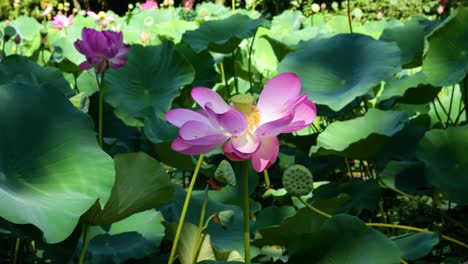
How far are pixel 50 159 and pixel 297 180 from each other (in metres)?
0.34

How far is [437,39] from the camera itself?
5.67ft

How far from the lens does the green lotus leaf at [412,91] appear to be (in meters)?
1.98

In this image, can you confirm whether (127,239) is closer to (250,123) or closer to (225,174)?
(225,174)

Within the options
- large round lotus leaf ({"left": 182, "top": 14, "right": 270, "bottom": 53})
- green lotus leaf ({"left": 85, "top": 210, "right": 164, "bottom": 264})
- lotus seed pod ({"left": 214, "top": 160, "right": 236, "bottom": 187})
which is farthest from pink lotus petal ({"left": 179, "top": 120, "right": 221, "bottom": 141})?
large round lotus leaf ({"left": 182, "top": 14, "right": 270, "bottom": 53})

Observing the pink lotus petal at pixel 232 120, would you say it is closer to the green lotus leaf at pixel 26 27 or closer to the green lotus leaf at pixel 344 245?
the green lotus leaf at pixel 344 245

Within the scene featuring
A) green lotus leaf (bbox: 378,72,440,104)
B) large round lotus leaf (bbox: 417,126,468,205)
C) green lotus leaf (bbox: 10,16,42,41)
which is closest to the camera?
large round lotus leaf (bbox: 417,126,468,205)

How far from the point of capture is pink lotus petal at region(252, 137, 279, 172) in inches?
32.2

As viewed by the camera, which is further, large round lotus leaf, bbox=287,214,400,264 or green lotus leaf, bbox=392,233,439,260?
green lotus leaf, bbox=392,233,439,260

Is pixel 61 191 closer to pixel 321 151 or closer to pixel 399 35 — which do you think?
pixel 321 151

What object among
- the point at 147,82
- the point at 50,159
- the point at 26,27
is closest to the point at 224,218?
the point at 50,159

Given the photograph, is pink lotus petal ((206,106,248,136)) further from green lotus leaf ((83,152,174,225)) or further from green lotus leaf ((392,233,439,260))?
green lotus leaf ((392,233,439,260))

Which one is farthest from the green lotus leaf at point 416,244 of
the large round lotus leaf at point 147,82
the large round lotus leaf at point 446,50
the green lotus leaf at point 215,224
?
the large round lotus leaf at point 147,82

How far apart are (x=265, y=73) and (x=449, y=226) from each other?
47.8 inches

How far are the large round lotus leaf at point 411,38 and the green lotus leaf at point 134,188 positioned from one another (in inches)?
43.1
